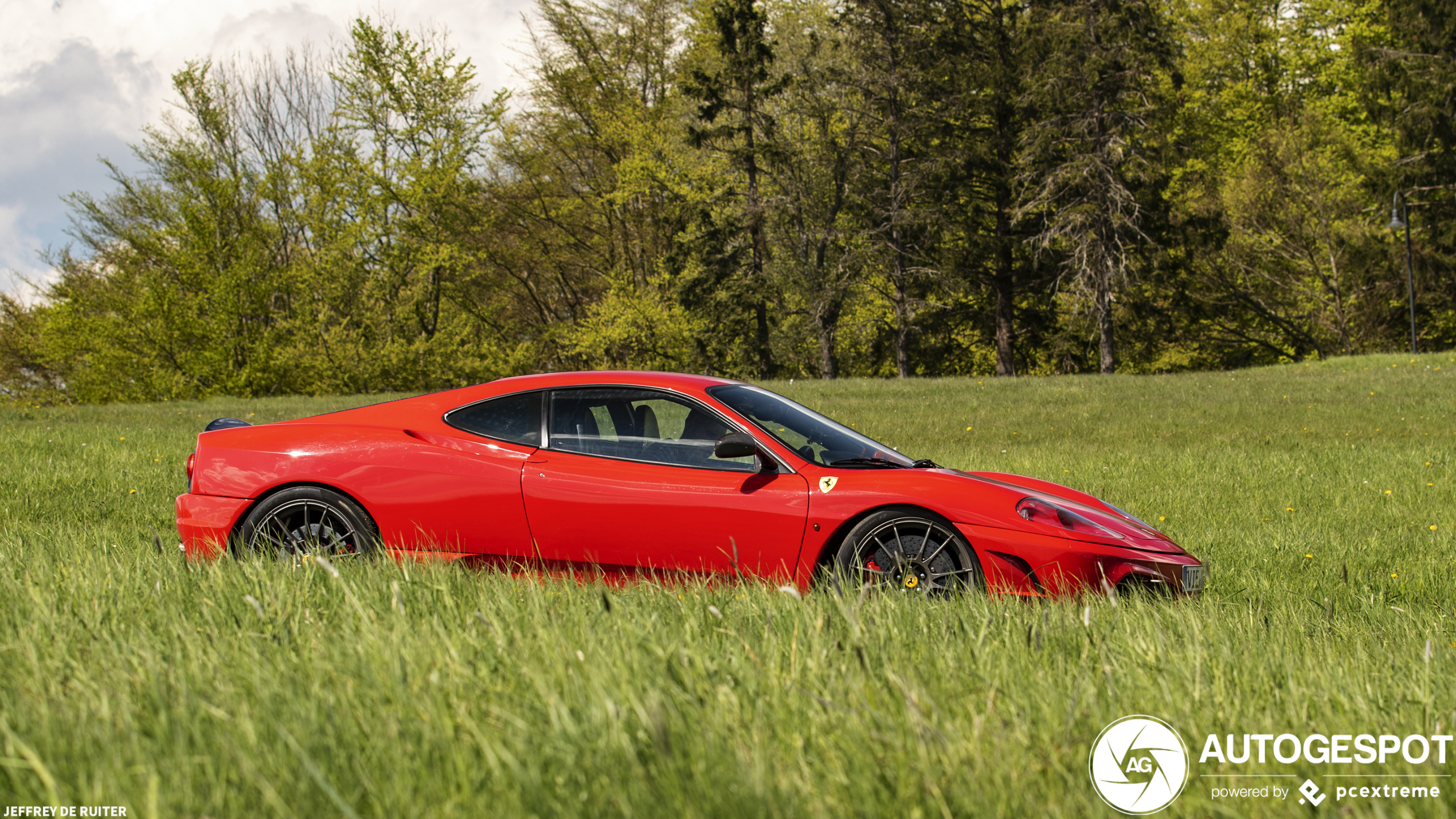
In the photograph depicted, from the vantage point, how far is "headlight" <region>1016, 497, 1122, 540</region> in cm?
457

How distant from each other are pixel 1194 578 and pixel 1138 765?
3000 millimetres

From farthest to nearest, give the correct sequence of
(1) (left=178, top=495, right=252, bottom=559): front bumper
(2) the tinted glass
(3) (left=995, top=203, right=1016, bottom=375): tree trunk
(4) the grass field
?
(3) (left=995, top=203, right=1016, bottom=375): tree trunk < (2) the tinted glass < (1) (left=178, top=495, right=252, bottom=559): front bumper < (4) the grass field

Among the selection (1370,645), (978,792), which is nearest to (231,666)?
(978,792)

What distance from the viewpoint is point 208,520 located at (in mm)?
5086

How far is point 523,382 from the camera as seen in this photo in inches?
214

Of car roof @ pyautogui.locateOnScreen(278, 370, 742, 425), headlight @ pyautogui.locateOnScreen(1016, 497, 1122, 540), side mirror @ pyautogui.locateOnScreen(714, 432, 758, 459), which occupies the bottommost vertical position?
headlight @ pyautogui.locateOnScreen(1016, 497, 1122, 540)

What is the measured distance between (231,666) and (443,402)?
10.0 ft

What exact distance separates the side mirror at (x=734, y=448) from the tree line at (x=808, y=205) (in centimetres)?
2989

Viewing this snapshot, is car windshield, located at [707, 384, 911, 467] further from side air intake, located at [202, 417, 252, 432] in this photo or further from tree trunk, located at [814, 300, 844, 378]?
tree trunk, located at [814, 300, 844, 378]

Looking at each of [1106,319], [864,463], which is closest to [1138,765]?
[864,463]

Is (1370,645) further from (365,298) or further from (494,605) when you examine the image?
(365,298)

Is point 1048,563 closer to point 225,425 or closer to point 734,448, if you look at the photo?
point 734,448

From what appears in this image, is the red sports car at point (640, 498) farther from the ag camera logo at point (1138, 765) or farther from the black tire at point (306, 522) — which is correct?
the ag camera logo at point (1138, 765)
